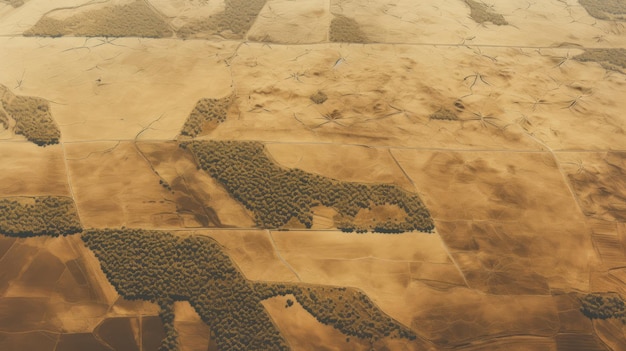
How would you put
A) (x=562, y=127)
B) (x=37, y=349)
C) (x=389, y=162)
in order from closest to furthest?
(x=37, y=349), (x=389, y=162), (x=562, y=127)

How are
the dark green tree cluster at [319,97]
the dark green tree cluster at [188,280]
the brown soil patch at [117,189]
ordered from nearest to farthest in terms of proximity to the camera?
1. the dark green tree cluster at [188,280]
2. the brown soil patch at [117,189]
3. the dark green tree cluster at [319,97]

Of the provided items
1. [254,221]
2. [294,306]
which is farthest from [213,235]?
[294,306]

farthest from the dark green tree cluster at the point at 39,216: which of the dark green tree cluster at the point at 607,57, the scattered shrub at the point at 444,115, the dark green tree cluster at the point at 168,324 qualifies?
the dark green tree cluster at the point at 607,57

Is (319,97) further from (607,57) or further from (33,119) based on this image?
(607,57)

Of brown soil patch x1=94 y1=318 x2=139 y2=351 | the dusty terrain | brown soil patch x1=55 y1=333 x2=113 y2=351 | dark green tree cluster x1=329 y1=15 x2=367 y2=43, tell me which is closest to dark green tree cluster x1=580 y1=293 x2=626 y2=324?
the dusty terrain

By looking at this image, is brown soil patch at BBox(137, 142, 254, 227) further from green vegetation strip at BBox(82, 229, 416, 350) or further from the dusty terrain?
green vegetation strip at BBox(82, 229, 416, 350)

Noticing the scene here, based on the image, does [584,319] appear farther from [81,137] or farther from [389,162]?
[81,137]

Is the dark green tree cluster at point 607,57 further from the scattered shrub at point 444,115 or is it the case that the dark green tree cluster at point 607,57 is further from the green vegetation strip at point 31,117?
the green vegetation strip at point 31,117
